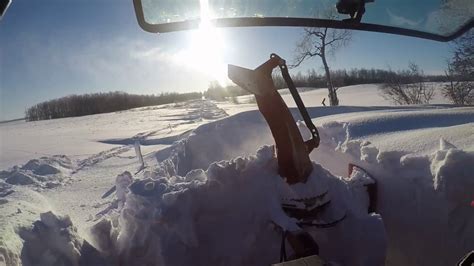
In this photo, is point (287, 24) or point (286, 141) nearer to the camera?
point (287, 24)

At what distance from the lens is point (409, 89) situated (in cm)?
2812

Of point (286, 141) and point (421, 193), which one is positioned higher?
point (286, 141)

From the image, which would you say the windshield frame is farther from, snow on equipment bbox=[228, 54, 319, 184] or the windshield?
snow on equipment bbox=[228, 54, 319, 184]

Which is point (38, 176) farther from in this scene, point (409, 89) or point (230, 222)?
point (409, 89)

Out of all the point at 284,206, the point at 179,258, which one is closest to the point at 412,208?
the point at 284,206

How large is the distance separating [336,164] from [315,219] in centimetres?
138

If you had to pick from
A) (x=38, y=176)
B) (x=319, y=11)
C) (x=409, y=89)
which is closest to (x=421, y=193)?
(x=319, y=11)

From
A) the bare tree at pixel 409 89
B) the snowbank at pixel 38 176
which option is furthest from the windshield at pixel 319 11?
the bare tree at pixel 409 89

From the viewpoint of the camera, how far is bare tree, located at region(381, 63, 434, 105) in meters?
27.3

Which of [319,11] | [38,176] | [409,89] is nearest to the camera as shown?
[319,11]

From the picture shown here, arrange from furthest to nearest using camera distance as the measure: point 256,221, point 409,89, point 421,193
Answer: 1. point 409,89
2. point 421,193
3. point 256,221

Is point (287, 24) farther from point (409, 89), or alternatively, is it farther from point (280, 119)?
point (409, 89)

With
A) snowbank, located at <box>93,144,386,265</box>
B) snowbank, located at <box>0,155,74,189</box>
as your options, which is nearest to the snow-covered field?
snowbank, located at <box>93,144,386,265</box>

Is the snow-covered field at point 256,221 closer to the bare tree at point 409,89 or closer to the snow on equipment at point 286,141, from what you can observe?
the snow on equipment at point 286,141
